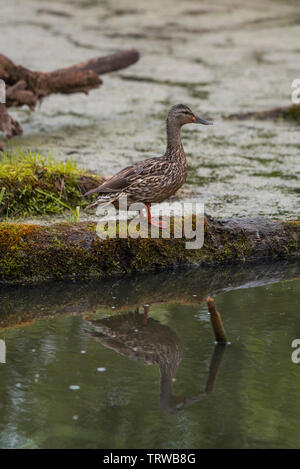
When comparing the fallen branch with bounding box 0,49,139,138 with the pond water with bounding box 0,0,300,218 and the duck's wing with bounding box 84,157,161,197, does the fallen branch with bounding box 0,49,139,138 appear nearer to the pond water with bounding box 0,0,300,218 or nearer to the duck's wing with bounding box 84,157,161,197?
the pond water with bounding box 0,0,300,218

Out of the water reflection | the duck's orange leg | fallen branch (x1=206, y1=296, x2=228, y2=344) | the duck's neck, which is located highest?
the duck's neck

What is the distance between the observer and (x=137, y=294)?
17.2ft

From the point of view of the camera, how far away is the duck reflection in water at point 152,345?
3.82 meters

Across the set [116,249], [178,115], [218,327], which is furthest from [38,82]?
[218,327]

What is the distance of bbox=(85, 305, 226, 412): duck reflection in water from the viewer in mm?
3819

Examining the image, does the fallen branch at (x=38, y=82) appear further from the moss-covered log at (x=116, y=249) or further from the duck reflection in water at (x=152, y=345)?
the duck reflection in water at (x=152, y=345)

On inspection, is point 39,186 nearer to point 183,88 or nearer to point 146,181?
point 146,181

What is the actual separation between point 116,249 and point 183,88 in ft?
16.5

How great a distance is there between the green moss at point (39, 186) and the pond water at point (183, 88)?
0.63m

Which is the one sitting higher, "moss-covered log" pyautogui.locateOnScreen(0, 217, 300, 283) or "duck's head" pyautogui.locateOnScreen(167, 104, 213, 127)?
"duck's head" pyautogui.locateOnScreen(167, 104, 213, 127)

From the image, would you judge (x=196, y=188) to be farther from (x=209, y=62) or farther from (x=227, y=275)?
(x=209, y=62)

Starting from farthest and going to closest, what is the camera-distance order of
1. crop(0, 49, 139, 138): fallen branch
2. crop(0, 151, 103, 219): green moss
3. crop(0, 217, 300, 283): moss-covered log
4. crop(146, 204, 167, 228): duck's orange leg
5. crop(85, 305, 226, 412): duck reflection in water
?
crop(0, 49, 139, 138): fallen branch
crop(0, 151, 103, 219): green moss
crop(146, 204, 167, 228): duck's orange leg
crop(0, 217, 300, 283): moss-covered log
crop(85, 305, 226, 412): duck reflection in water

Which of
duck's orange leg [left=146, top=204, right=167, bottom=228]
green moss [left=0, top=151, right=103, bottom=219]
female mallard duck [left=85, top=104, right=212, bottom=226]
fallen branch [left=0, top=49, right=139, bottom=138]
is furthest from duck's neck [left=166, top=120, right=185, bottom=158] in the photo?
fallen branch [left=0, top=49, right=139, bottom=138]

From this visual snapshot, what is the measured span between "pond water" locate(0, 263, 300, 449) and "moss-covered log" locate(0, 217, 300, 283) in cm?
10
